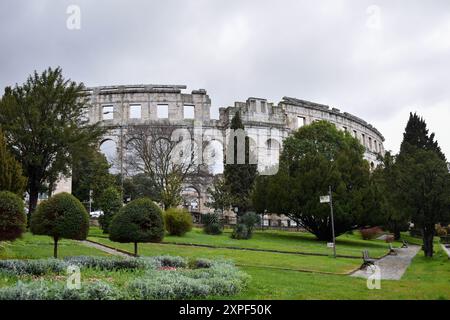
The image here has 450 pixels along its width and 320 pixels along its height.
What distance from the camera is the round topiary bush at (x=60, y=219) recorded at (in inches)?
585

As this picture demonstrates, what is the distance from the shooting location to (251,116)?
55312mm

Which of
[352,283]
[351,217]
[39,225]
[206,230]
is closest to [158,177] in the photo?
[206,230]

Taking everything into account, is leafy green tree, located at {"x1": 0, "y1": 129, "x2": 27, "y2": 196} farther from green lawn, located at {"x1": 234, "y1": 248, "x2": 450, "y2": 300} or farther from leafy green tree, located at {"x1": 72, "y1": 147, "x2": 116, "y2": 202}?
leafy green tree, located at {"x1": 72, "y1": 147, "x2": 116, "y2": 202}

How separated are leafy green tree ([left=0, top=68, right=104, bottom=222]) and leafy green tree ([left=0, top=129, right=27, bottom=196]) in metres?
4.89

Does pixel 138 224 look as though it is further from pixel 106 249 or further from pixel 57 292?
pixel 57 292

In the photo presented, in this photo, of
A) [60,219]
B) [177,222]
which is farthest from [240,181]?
[60,219]

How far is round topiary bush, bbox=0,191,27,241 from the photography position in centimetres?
1405

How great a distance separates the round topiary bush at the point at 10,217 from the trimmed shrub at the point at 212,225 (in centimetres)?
1879

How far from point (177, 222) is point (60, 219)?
14.2 m

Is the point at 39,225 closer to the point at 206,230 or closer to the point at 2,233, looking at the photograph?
the point at 2,233

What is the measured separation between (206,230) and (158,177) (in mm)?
7060

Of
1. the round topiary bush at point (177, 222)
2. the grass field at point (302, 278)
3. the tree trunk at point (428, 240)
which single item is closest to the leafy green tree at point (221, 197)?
the round topiary bush at point (177, 222)

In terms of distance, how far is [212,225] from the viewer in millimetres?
→ 32344
